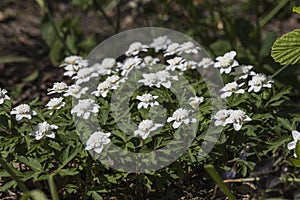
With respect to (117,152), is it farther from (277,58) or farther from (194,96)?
(277,58)

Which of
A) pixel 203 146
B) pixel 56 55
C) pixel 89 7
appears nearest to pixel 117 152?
pixel 203 146

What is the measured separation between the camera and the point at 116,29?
2.88 m

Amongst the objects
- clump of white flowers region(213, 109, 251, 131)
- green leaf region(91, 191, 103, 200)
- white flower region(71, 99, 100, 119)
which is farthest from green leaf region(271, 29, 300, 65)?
green leaf region(91, 191, 103, 200)

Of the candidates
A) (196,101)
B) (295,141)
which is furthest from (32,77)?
(295,141)

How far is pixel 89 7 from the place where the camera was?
3381 millimetres

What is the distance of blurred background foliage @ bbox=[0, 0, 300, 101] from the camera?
2.73 meters

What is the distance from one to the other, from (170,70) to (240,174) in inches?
18.5

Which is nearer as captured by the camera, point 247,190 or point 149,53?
point 247,190

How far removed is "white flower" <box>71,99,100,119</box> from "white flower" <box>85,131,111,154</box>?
0.35ft

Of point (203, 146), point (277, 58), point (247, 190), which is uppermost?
point (277, 58)

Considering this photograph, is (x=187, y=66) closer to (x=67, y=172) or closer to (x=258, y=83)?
(x=258, y=83)

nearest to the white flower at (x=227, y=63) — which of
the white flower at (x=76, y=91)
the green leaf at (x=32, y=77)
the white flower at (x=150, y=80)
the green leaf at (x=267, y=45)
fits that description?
the white flower at (x=150, y=80)

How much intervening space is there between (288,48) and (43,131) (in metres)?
0.81

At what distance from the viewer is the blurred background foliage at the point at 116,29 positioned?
2734mm
